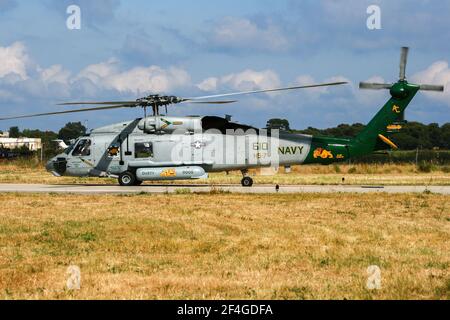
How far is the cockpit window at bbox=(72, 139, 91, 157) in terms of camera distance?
31016 mm

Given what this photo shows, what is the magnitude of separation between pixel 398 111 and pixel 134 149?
42.8 ft

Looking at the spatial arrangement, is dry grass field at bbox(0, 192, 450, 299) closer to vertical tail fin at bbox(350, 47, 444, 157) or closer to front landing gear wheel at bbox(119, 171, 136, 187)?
vertical tail fin at bbox(350, 47, 444, 157)

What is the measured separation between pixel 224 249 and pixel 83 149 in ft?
67.0

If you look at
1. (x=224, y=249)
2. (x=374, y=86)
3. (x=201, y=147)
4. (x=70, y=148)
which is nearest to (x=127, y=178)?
(x=70, y=148)

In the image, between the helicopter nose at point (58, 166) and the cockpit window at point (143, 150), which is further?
the helicopter nose at point (58, 166)

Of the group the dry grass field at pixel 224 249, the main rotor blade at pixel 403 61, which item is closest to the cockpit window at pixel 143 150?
the dry grass field at pixel 224 249

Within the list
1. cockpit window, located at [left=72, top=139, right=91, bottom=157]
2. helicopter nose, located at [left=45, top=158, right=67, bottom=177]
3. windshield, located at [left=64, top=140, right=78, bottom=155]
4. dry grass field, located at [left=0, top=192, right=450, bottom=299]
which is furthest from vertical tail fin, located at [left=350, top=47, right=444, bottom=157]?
helicopter nose, located at [left=45, top=158, right=67, bottom=177]

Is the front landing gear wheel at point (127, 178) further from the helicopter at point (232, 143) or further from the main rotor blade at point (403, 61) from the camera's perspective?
Result: the main rotor blade at point (403, 61)

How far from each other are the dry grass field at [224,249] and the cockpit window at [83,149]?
35.1 feet

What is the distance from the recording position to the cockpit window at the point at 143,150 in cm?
3009

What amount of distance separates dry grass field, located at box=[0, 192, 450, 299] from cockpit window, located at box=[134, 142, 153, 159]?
971 cm

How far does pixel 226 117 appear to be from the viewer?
29.7 m

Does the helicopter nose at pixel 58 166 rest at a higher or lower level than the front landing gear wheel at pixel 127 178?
higher
